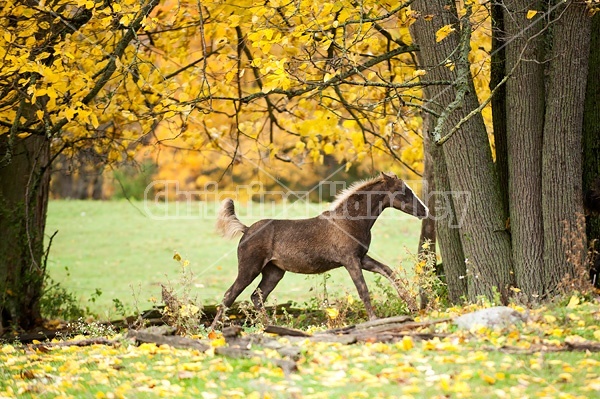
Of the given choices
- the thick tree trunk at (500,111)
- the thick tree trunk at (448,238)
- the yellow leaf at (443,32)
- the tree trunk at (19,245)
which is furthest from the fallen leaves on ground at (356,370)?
the tree trunk at (19,245)

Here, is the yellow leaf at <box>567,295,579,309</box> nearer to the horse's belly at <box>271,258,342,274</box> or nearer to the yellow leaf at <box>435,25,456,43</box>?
the yellow leaf at <box>435,25,456,43</box>

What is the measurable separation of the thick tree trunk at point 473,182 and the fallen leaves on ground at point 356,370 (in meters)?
2.15

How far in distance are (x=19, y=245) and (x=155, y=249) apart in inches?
363

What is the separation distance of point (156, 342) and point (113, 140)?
275 inches

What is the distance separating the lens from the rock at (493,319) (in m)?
7.40

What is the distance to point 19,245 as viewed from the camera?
1337cm

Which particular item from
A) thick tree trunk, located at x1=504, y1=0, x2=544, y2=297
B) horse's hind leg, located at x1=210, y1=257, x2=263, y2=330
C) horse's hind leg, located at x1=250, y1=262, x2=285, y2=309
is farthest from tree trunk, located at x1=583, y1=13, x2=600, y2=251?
horse's hind leg, located at x1=210, y1=257, x2=263, y2=330

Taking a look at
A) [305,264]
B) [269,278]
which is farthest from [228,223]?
[305,264]

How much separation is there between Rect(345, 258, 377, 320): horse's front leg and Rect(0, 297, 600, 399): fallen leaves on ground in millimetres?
3376

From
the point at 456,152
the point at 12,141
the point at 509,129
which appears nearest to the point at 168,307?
the point at 12,141

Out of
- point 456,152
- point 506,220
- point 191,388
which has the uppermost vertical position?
point 456,152

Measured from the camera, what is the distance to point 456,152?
10.0 meters

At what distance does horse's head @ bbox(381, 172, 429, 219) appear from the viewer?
1154 cm

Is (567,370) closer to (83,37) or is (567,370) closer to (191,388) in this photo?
(191,388)
